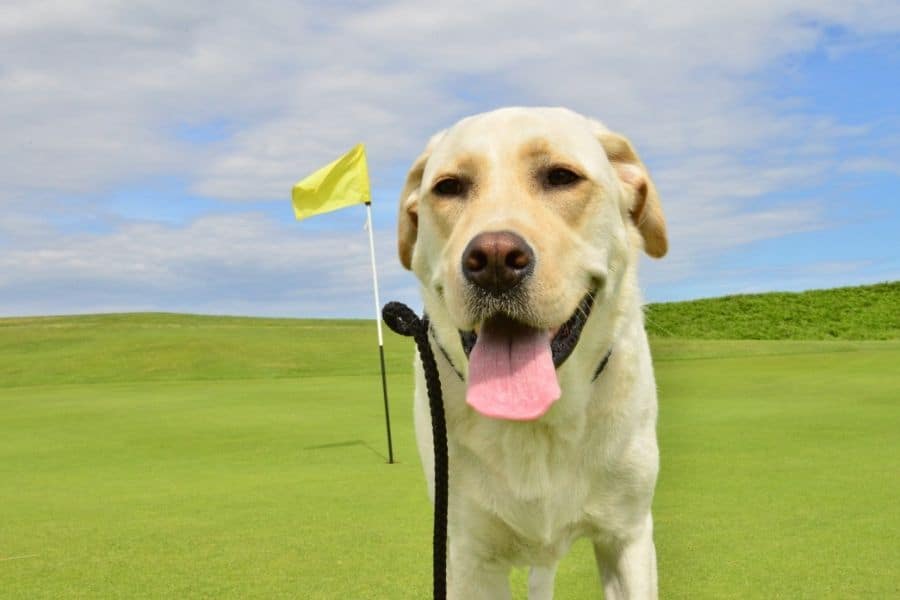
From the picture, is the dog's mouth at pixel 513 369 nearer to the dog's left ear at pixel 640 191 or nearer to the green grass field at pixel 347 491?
the dog's left ear at pixel 640 191

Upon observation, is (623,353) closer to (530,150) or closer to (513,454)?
(513,454)

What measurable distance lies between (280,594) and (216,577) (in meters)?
0.53

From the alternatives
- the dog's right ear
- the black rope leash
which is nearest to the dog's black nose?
the black rope leash

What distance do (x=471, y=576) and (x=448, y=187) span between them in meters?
1.31

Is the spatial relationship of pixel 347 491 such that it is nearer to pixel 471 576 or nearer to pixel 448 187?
pixel 471 576

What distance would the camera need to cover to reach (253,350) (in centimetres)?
2745

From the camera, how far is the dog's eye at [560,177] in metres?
3.11

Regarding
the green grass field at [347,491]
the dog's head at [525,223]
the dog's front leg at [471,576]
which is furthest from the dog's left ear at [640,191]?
the green grass field at [347,491]

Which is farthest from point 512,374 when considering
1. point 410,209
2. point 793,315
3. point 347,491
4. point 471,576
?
point 793,315

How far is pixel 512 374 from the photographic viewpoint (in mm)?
2947

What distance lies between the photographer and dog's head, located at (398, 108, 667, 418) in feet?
9.18

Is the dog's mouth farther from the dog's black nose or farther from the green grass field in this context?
the green grass field

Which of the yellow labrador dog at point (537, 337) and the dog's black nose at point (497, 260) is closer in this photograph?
the dog's black nose at point (497, 260)

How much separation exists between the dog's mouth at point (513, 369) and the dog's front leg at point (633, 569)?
80cm
